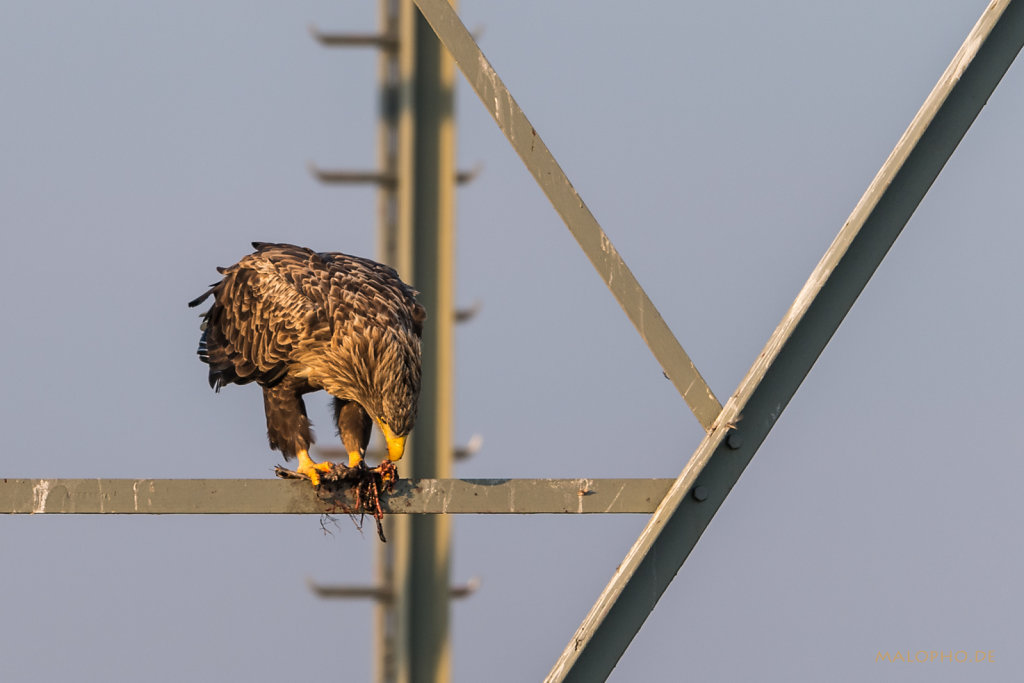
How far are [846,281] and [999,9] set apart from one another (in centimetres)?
69

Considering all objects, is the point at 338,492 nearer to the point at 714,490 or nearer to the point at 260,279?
the point at 714,490

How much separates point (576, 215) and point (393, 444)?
5.34 feet

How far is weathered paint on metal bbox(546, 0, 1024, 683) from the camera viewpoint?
3.34 metres

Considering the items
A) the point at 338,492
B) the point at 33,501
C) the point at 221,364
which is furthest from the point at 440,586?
the point at 33,501

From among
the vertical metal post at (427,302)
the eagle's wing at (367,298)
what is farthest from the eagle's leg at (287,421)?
the vertical metal post at (427,302)

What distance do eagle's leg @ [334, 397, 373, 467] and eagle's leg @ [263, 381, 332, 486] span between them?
138mm

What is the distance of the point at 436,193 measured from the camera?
6340 millimetres

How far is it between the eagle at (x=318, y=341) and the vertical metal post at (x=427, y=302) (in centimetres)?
61

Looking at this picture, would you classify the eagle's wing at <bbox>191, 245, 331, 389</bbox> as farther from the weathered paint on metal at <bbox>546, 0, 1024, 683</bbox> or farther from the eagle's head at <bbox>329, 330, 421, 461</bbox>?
the weathered paint on metal at <bbox>546, 0, 1024, 683</bbox>

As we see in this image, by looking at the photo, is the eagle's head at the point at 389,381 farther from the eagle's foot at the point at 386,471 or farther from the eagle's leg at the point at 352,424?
the eagle's foot at the point at 386,471

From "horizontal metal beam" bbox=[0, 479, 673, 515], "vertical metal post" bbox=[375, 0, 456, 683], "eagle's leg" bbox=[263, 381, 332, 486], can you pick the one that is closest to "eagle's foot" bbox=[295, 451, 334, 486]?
"eagle's leg" bbox=[263, 381, 332, 486]

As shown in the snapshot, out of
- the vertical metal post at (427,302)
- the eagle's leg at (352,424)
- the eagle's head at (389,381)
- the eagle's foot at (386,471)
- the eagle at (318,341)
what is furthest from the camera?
the vertical metal post at (427,302)

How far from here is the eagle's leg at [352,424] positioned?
5.55m

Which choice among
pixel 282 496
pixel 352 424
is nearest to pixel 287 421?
pixel 352 424
